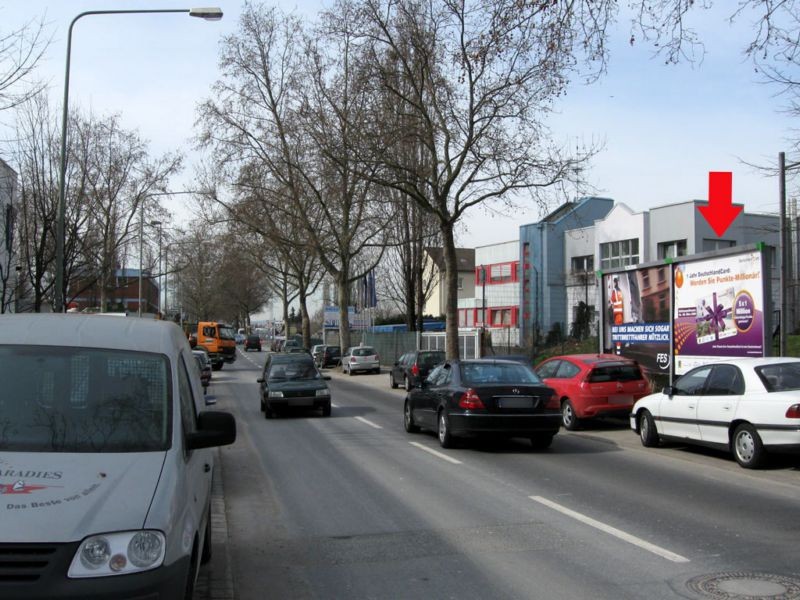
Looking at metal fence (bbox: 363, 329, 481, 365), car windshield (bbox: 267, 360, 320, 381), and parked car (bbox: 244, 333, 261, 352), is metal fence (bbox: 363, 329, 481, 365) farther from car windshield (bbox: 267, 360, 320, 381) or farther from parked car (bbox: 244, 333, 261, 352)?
parked car (bbox: 244, 333, 261, 352)

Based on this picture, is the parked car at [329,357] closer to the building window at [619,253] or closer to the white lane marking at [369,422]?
the building window at [619,253]

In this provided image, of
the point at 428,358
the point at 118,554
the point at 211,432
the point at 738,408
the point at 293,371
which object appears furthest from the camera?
the point at 428,358

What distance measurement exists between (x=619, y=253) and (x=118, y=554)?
44.3m

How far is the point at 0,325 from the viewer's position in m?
4.76

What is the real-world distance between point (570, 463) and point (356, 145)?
47.7 ft

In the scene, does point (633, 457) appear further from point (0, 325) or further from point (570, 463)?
point (0, 325)

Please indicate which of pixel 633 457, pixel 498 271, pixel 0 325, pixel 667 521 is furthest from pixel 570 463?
pixel 498 271

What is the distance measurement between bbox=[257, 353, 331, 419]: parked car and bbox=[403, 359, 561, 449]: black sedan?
235 inches

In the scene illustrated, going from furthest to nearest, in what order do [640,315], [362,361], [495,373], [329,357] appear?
[329,357]
[362,361]
[640,315]
[495,373]

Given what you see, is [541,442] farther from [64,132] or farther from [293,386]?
[64,132]

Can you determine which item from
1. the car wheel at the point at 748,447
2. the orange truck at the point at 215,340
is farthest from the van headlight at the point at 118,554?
the orange truck at the point at 215,340

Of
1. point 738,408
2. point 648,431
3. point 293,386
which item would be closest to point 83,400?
point 738,408

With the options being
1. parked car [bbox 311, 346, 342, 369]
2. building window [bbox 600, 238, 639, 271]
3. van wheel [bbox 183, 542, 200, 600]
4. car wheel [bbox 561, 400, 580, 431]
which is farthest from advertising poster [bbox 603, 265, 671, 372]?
parked car [bbox 311, 346, 342, 369]

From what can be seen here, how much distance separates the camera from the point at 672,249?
42250 mm
